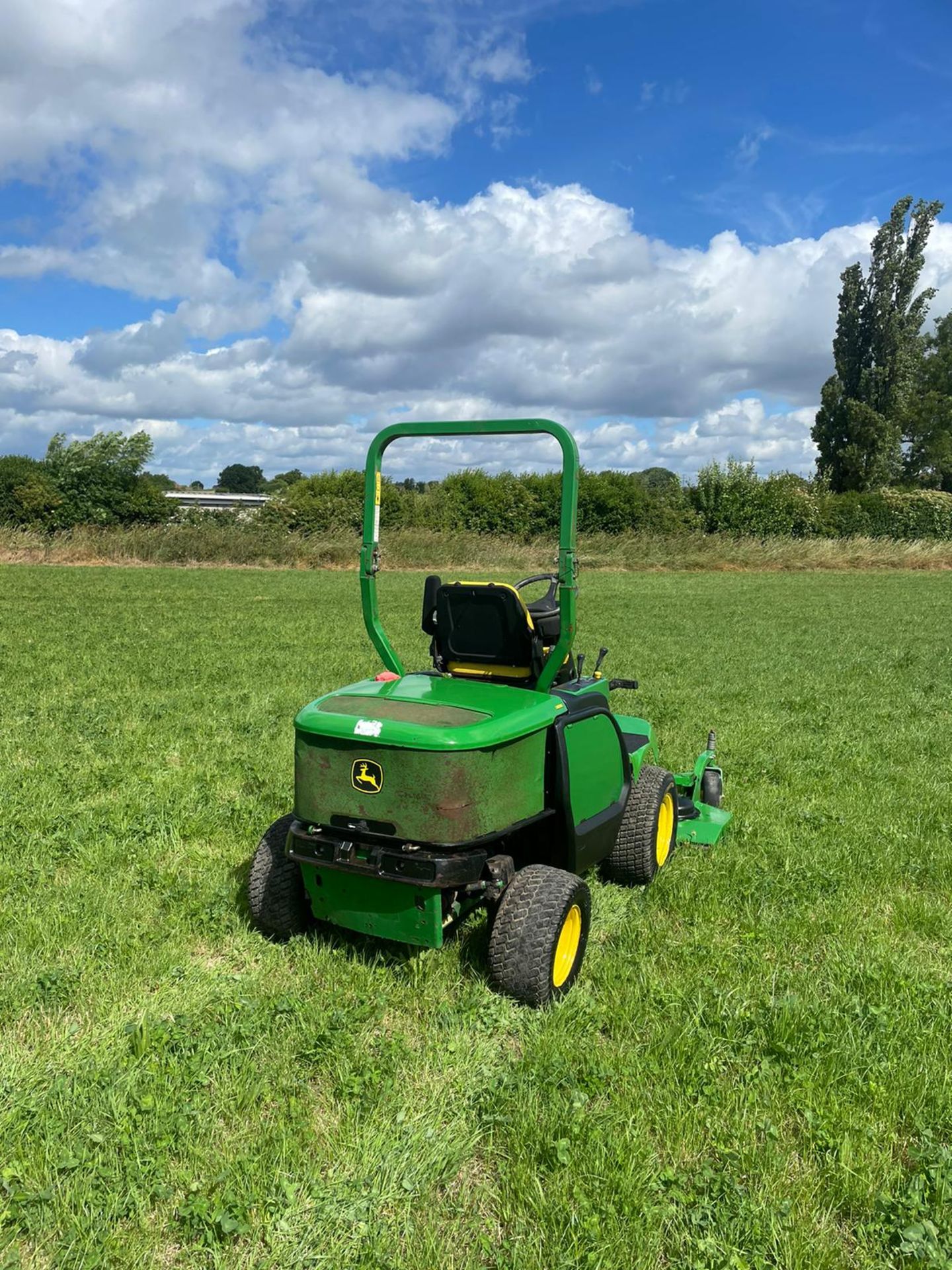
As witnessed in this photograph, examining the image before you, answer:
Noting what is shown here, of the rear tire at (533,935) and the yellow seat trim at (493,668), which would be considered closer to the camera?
the rear tire at (533,935)

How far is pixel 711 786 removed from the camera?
240 inches

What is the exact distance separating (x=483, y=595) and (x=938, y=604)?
2100 centimetres

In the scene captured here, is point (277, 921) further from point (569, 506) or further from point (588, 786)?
point (569, 506)

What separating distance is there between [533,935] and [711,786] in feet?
9.31

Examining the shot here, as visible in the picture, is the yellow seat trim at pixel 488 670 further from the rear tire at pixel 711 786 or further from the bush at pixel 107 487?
the bush at pixel 107 487

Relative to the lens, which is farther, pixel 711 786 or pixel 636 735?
pixel 711 786

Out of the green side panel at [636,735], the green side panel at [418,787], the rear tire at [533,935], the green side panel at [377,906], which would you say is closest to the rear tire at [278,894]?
the green side panel at [377,906]

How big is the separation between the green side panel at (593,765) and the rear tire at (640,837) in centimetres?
19

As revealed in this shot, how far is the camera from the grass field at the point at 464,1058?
2.58m

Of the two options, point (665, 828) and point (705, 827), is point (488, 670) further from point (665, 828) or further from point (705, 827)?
point (705, 827)

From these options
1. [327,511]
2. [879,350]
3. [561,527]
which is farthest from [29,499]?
[879,350]

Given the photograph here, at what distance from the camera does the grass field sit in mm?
2578

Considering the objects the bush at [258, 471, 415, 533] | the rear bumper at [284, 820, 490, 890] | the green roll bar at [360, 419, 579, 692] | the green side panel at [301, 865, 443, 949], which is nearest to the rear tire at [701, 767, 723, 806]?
the green roll bar at [360, 419, 579, 692]

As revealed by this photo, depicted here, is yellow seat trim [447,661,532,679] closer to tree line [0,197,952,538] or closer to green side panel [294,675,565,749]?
green side panel [294,675,565,749]
